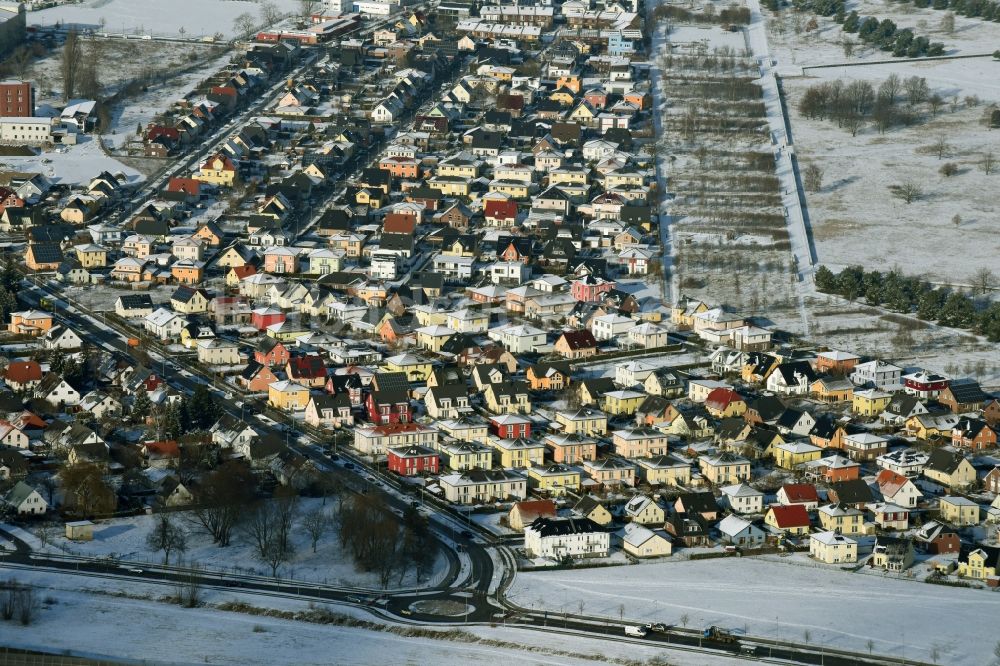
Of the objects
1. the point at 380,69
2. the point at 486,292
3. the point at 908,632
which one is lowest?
the point at 908,632

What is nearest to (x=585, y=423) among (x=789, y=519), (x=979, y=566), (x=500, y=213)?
(x=789, y=519)

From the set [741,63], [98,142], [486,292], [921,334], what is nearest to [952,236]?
[921,334]

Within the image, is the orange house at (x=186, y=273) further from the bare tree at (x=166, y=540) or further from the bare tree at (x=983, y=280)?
the bare tree at (x=983, y=280)

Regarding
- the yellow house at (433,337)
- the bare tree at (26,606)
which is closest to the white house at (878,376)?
the yellow house at (433,337)

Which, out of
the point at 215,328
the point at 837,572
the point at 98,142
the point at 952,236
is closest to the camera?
the point at 837,572

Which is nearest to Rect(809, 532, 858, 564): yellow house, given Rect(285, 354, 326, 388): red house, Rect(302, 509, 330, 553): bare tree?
Rect(302, 509, 330, 553): bare tree

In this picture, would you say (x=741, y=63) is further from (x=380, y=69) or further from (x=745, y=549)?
(x=745, y=549)

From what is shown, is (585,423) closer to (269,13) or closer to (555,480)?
(555,480)
